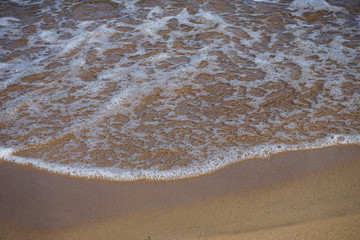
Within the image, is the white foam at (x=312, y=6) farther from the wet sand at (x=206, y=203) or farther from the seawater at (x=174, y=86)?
the wet sand at (x=206, y=203)

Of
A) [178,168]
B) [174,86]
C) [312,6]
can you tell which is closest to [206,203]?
Result: [178,168]

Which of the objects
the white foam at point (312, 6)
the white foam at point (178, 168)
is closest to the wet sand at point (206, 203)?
the white foam at point (178, 168)

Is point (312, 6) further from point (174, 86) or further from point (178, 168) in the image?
point (178, 168)

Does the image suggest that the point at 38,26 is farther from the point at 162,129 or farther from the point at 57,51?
the point at 162,129

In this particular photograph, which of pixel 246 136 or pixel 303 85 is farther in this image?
pixel 303 85

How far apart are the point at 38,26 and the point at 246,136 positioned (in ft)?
13.2

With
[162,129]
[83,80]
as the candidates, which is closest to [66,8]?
[83,80]

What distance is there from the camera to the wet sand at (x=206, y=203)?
1952mm

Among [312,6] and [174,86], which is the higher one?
[312,6]

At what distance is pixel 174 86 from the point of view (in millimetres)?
3523

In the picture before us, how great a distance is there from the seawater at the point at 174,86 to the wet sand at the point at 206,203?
12cm

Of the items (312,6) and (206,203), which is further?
(312,6)

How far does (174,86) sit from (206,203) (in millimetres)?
1618

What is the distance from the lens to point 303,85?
11.3 feet
